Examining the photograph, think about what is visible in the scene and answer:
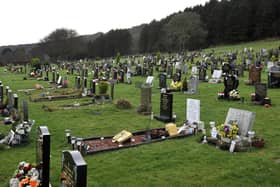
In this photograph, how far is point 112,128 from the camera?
42.9 feet

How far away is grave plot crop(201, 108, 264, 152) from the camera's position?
9.80 meters

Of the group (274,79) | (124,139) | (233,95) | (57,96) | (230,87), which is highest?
(274,79)

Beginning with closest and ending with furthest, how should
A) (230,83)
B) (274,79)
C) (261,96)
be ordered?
1. (261,96)
2. (230,83)
3. (274,79)

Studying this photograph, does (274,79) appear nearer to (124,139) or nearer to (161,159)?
(124,139)

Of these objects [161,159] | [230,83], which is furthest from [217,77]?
[161,159]

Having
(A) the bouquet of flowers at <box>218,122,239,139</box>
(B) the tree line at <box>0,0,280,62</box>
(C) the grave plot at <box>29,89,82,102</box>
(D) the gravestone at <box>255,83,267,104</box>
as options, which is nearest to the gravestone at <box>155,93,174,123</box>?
(A) the bouquet of flowers at <box>218,122,239,139</box>

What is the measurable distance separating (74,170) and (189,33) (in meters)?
76.5

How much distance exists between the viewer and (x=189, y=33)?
78750 millimetres

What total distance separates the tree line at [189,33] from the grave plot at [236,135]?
222 ft

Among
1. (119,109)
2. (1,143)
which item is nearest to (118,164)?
(1,143)

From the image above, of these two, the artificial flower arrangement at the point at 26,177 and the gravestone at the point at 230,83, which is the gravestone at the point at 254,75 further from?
the artificial flower arrangement at the point at 26,177

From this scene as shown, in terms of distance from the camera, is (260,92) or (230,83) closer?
(260,92)

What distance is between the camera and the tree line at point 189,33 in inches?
3068

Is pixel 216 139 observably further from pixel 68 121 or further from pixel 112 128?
pixel 68 121
